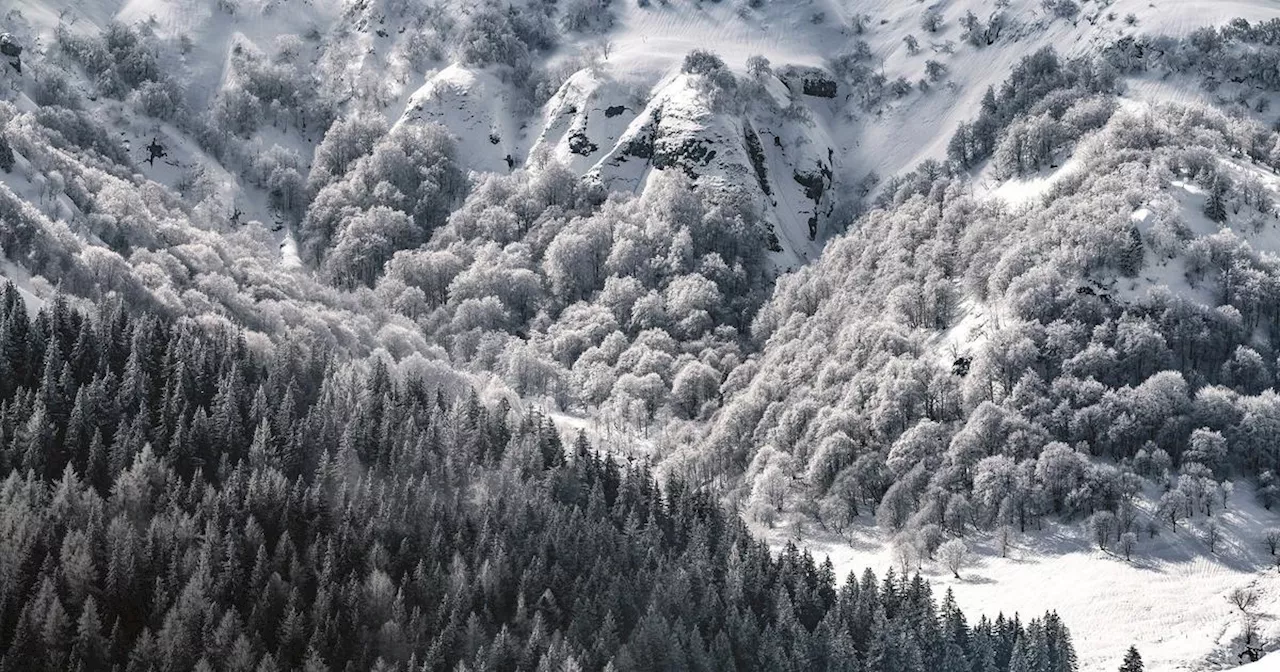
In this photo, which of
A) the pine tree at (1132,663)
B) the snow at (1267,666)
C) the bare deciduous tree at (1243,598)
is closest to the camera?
the snow at (1267,666)

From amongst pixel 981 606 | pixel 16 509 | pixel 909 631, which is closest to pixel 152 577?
pixel 16 509

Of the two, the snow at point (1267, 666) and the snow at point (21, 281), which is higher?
the snow at point (1267, 666)

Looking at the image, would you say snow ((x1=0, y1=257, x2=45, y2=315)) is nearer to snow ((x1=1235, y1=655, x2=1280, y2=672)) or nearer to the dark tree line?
the dark tree line

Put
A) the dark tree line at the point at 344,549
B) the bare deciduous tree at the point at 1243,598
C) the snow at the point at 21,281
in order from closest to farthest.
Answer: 1. the dark tree line at the point at 344,549
2. the bare deciduous tree at the point at 1243,598
3. the snow at the point at 21,281

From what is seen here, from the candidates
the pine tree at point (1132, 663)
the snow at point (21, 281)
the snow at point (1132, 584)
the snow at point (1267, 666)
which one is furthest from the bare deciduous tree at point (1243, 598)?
the snow at point (21, 281)

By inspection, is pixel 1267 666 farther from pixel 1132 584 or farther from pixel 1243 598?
pixel 1132 584

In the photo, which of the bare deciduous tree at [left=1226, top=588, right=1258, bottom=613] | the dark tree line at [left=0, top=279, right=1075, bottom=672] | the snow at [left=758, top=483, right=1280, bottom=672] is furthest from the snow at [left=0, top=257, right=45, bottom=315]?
the bare deciduous tree at [left=1226, top=588, right=1258, bottom=613]

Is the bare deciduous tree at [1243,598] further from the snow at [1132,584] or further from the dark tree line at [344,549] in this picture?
the dark tree line at [344,549]

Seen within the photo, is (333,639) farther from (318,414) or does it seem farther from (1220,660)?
(1220,660)
